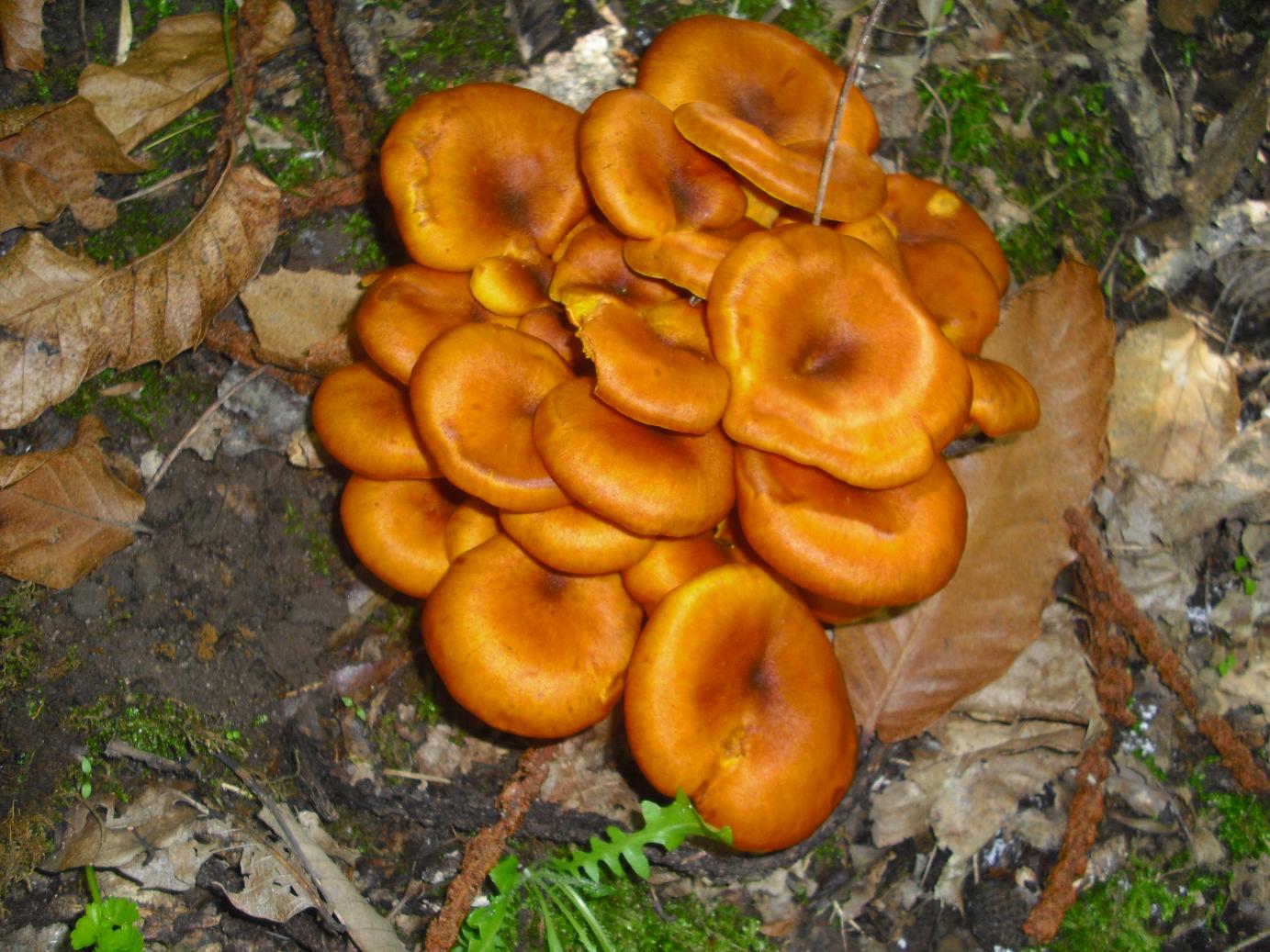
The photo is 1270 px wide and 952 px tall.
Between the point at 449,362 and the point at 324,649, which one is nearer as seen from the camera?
the point at 449,362

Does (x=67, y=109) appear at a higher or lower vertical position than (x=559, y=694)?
higher

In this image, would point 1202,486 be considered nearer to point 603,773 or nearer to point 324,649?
point 603,773

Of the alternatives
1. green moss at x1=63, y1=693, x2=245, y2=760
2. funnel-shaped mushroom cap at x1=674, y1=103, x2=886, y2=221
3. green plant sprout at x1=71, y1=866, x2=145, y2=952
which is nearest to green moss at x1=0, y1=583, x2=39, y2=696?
green moss at x1=63, y1=693, x2=245, y2=760

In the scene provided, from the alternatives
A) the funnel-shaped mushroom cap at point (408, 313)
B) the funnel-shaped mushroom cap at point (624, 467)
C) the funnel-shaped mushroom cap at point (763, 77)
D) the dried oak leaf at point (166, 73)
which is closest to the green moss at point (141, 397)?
the dried oak leaf at point (166, 73)

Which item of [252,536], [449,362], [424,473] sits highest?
[449,362]

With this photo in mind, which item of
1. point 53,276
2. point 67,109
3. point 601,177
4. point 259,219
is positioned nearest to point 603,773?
point 601,177

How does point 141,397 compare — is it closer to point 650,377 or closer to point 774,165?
point 650,377

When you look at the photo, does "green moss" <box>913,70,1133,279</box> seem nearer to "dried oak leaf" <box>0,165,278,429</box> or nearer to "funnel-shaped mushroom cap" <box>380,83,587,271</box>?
"funnel-shaped mushroom cap" <box>380,83,587,271</box>
